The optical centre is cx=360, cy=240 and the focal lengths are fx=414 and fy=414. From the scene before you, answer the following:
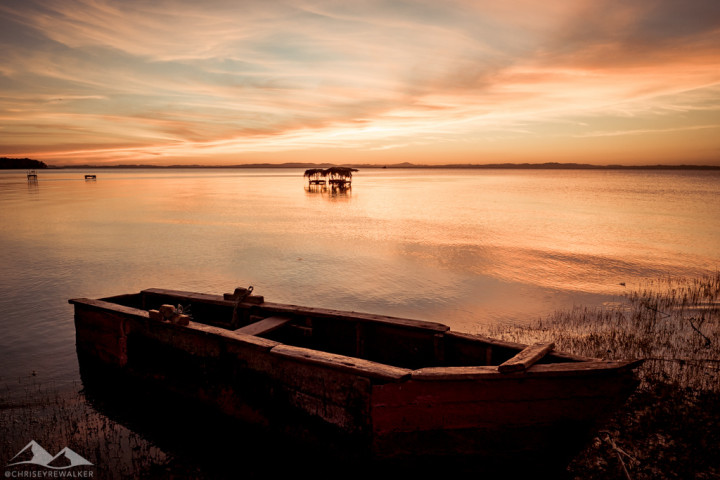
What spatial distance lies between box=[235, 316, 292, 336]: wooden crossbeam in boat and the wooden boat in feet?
0.07

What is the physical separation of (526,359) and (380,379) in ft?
4.48

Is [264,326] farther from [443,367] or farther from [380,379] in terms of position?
[443,367]

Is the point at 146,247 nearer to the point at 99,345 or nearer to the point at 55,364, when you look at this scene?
the point at 55,364

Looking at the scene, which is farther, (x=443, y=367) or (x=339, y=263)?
(x=339, y=263)

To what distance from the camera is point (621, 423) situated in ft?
16.9

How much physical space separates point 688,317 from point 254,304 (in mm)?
9826

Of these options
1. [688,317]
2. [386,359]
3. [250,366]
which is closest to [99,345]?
[250,366]

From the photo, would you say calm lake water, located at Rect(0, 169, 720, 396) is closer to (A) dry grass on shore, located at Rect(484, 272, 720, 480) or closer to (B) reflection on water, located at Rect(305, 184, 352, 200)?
(A) dry grass on shore, located at Rect(484, 272, 720, 480)

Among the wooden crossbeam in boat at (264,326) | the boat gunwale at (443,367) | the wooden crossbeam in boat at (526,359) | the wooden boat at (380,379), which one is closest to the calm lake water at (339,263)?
the wooden boat at (380,379)

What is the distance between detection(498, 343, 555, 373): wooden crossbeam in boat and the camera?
12.1ft

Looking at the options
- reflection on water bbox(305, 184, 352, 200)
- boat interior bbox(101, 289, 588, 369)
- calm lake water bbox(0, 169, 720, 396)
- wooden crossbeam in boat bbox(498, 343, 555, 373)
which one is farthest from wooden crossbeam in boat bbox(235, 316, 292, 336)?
reflection on water bbox(305, 184, 352, 200)

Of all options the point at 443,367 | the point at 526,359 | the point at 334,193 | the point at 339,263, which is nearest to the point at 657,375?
the point at 526,359

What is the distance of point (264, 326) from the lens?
230 inches

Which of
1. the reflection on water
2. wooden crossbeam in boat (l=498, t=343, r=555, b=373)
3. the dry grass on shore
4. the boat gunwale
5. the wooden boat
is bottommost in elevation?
the dry grass on shore
